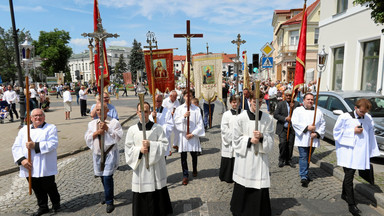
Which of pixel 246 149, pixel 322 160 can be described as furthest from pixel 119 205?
pixel 322 160

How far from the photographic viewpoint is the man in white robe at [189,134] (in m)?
5.43

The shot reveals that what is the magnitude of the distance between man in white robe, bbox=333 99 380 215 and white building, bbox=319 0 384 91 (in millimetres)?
9316

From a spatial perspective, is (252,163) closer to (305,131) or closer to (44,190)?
(305,131)

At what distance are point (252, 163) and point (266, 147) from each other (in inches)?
12.1

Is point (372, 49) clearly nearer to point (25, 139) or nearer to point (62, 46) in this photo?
point (25, 139)

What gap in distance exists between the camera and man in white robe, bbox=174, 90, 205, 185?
5.43m

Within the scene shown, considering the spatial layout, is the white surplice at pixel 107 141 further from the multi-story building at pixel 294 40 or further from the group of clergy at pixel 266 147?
the multi-story building at pixel 294 40

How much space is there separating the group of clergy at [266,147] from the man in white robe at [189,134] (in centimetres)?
60

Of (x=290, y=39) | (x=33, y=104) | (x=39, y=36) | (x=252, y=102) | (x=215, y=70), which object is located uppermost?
(x=39, y=36)

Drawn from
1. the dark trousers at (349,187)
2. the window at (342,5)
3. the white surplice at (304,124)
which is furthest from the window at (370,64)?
the dark trousers at (349,187)

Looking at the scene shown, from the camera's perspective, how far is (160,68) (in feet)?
24.9

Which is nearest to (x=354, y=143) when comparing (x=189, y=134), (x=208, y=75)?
(x=189, y=134)

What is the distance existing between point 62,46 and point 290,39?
50235 mm

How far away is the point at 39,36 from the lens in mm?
60906
